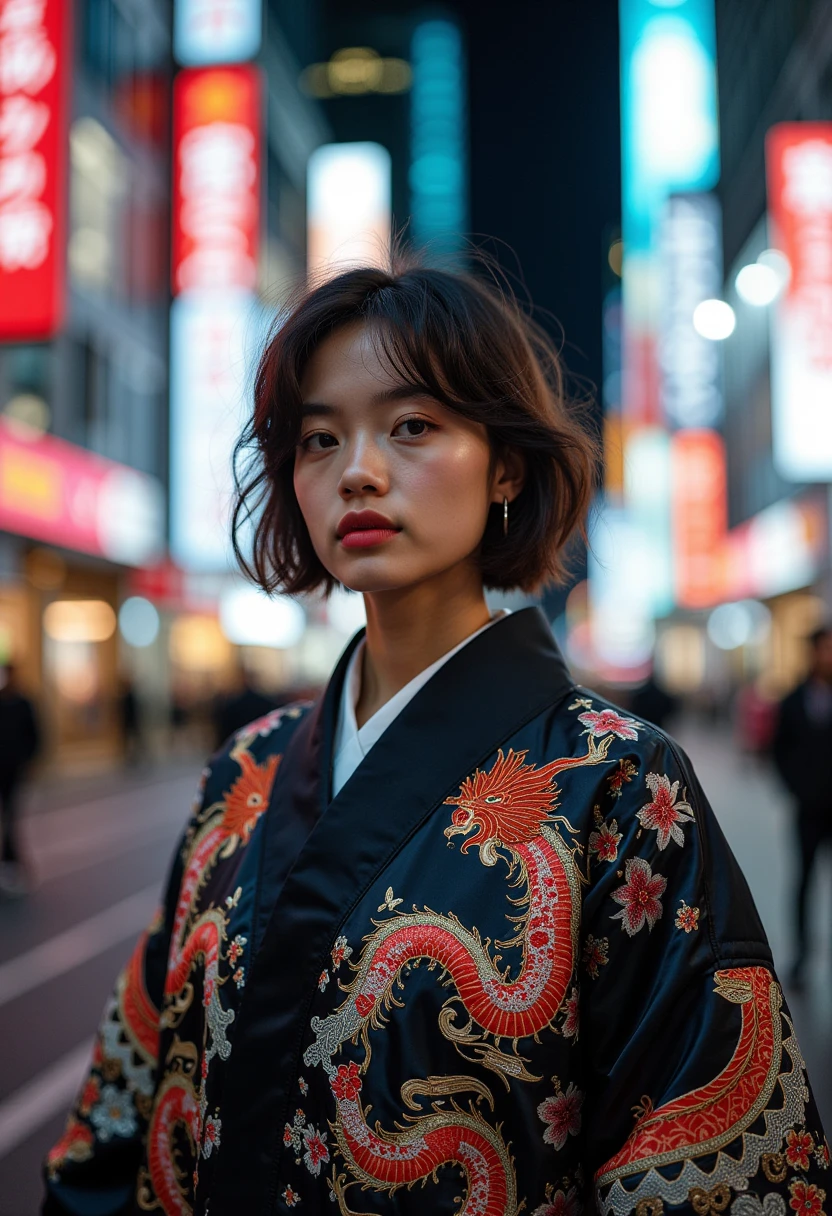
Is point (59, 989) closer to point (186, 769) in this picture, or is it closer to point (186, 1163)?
point (186, 1163)

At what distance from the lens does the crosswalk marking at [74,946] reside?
16.8ft

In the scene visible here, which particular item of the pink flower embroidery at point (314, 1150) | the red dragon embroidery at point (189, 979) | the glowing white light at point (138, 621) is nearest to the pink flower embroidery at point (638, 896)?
the pink flower embroidery at point (314, 1150)

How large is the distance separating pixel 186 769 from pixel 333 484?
1620 centimetres

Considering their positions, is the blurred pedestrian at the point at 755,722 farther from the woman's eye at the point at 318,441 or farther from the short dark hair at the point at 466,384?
the woman's eye at the point at 318,441

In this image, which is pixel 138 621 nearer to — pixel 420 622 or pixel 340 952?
pixel 420 622

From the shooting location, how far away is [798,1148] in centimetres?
110

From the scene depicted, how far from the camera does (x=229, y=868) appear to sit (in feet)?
4.89

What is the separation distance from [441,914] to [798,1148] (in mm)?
461

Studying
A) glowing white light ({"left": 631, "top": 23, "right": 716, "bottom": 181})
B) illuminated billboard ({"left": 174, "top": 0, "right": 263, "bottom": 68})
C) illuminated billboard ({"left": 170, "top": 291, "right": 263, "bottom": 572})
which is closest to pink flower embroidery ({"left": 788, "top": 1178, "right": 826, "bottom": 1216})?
illuminated billboard ({"left": 170, "top": 291, "right": 263, "bottom": 572})

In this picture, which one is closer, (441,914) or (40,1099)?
(441,914)

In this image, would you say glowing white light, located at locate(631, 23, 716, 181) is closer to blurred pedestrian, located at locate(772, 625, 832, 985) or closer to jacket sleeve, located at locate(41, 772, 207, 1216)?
A: blurred pedestrian, located at locate(772, 625, 832, 985)

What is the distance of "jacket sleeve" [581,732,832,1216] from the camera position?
1.07 m

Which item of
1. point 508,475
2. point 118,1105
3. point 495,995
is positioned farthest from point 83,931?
point 495,995

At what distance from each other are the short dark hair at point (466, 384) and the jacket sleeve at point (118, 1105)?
0.70 meters
